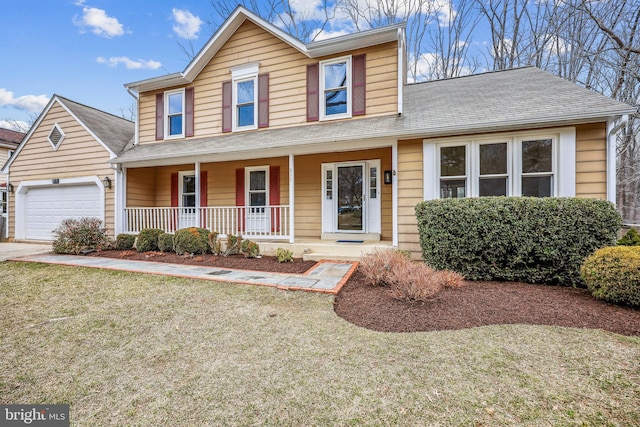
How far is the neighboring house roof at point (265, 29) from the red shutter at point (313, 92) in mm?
376

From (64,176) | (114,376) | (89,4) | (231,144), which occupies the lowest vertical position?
(114,376)

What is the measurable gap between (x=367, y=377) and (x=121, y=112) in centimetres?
2735

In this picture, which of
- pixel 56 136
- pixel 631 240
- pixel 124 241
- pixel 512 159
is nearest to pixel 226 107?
pixel 124 241

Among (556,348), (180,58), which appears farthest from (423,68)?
(556,348)

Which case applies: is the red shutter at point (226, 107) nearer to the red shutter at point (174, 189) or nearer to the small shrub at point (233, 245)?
the red shutter at point (174, 189)

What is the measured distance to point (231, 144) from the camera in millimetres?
8227

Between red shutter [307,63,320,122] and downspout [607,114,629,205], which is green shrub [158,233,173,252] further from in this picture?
downspout [607,114,629,205]

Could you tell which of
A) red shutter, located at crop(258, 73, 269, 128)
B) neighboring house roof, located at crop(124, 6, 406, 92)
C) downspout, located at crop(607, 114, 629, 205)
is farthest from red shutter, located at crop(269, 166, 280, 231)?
downspout, located at crop(607, 114, 629, 205)

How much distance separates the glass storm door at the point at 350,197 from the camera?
27.4 feet

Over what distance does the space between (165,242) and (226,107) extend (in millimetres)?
4570

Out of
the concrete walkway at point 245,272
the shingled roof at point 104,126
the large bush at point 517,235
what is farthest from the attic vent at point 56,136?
the large bush at point 517,235

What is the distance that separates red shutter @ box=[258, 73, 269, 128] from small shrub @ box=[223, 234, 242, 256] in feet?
11.6

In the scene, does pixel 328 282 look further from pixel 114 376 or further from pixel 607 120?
pixel 607 120

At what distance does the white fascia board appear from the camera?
728 centimetres
